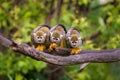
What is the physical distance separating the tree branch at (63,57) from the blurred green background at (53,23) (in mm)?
1739

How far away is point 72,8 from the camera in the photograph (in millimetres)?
6516

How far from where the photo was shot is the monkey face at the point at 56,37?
3.63 metres

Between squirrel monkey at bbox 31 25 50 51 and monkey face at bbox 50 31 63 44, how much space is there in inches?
2.1

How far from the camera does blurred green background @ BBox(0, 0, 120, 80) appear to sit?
562 cm

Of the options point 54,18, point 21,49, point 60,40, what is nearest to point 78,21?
point 54,18

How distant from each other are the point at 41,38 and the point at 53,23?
6.81 feet

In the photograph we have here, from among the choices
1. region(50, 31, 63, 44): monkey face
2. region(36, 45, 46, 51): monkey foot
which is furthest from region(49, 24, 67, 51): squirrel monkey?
region(36, 45, 46, 51): monkey foot

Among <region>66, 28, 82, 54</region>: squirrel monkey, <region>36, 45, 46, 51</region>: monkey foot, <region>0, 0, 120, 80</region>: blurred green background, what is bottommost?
<region>0, 0, 120, 80</region>: blurred green background

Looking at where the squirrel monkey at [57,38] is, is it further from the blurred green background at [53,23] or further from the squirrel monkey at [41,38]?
the blurred green background at [53,23]

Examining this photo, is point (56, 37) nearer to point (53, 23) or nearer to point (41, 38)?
point (41, 38)

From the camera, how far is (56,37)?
3.62 meters

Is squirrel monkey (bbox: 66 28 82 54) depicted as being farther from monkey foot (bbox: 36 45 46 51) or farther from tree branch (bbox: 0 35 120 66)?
monkey foot (bbox: 36 45 46 51)

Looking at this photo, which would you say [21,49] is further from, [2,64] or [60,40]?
[2,64]

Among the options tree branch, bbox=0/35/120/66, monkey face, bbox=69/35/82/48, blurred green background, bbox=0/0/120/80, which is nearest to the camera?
tree branch, bbox=0/35/120/66
